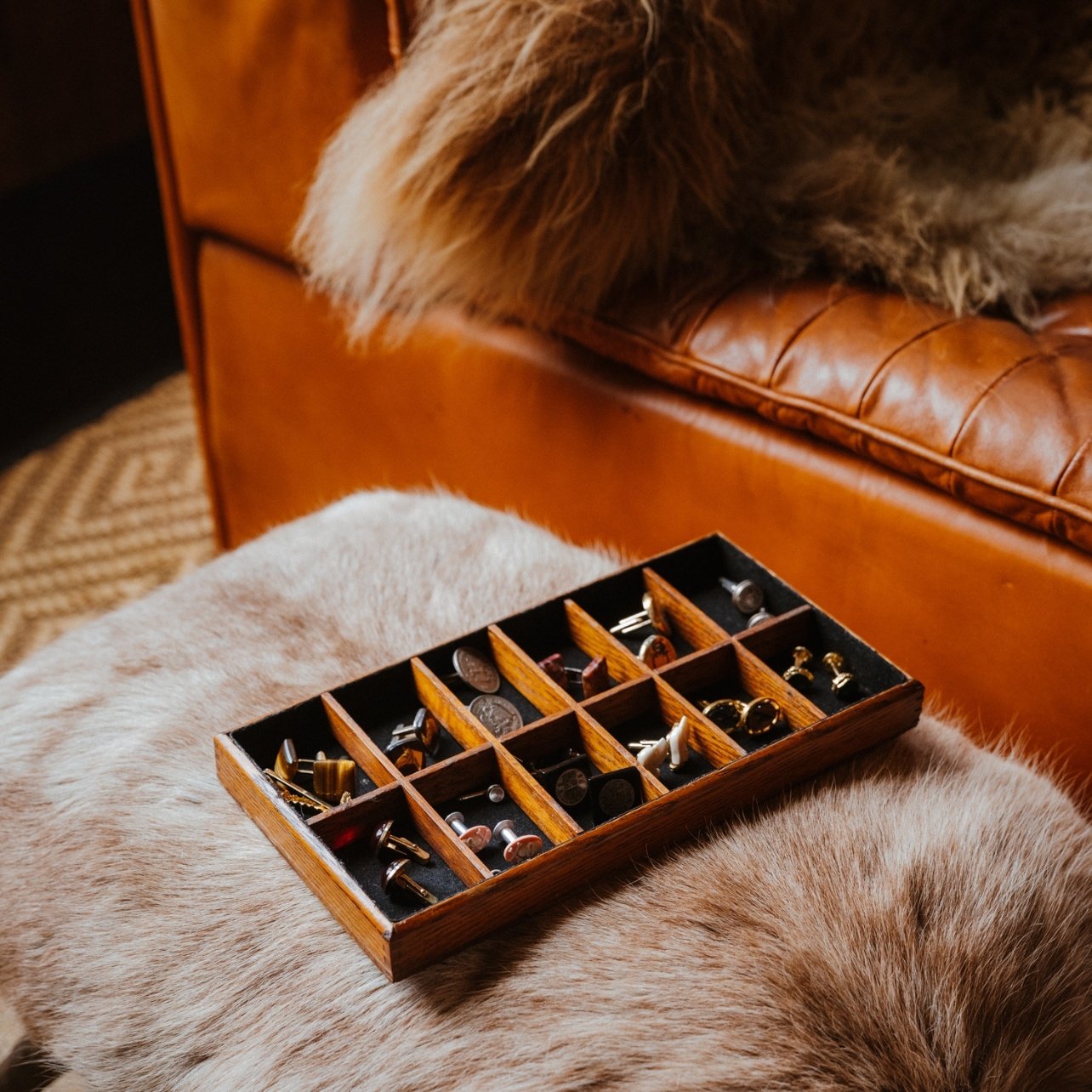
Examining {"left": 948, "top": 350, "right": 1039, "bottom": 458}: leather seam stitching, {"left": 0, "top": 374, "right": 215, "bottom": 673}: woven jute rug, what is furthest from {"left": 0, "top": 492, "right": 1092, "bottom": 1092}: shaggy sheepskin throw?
{"left": 0, "top": 374, "right": 215, "bottom": 673}: woven jute rug

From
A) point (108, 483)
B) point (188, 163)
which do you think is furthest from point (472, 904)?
point (108, 483)

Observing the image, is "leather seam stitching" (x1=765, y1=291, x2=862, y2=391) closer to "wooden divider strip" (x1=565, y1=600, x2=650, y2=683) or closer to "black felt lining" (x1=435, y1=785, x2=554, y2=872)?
"wooden divider strip" (x1=565, y1=600, x2=650, y2=683)

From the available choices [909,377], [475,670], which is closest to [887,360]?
[909,377]

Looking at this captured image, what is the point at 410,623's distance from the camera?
2.21ft

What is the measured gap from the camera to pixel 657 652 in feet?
2.14

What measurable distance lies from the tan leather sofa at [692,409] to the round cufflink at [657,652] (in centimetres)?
23

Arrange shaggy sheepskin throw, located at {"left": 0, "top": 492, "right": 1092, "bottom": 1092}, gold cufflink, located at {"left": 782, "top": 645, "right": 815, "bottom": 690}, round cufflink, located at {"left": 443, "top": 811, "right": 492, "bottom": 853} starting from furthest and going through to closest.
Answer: gold cufflink, located at {"left": 782, "top": 645, "right": 815, "bottom": 690}, round cufflink, located at {"left": 443, "top": 811, "right": 492, "bottom": 853}, shaggy sheepskin throw, located at {"left": 0, "top": 492, "right": 1092, "bottom": 1092}

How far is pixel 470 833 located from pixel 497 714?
0.30 ft

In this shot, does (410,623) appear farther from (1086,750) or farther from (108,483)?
(108,483)

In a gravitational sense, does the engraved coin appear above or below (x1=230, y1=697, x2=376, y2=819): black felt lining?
below

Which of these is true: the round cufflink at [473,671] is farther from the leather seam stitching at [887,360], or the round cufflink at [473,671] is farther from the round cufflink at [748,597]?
the leather seam stitching at [887,360]

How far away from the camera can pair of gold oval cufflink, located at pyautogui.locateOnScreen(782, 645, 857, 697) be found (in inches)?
24.6

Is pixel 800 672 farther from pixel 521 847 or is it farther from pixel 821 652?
pixel 521 847

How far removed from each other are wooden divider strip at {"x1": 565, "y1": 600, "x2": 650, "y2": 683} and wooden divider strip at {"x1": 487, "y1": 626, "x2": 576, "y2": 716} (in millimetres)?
31
